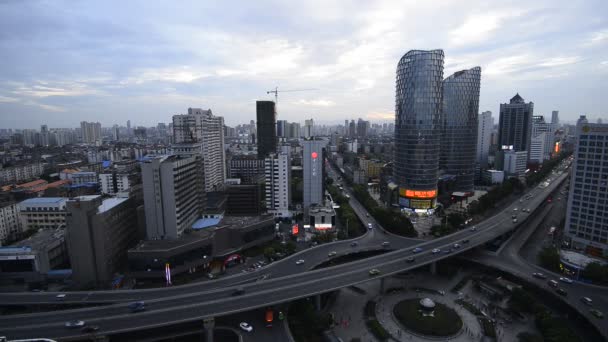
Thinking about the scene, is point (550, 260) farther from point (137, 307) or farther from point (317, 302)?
point (137, 307)

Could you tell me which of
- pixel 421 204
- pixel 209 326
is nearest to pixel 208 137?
pixel 421 204

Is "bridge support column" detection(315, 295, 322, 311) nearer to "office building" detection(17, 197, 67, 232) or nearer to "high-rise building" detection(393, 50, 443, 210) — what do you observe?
"high-rise building" detection(393, 50, 443, 210)

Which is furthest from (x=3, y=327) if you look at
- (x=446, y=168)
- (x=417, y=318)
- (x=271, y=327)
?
(x=446, y=168)

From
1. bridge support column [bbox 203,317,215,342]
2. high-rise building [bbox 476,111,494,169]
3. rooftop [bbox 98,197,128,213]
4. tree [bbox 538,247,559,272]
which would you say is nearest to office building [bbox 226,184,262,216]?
rooftop [bbox 98,197,128,213]

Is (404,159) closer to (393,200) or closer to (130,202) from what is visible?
(393,200)

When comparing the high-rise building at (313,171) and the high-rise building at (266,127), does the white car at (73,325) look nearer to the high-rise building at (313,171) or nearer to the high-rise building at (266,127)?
the high-rise building at (313,171)

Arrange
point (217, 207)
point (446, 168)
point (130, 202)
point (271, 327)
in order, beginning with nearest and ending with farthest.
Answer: point (271, 327), point (130, 202), point (217, 207), point (446, 168)
